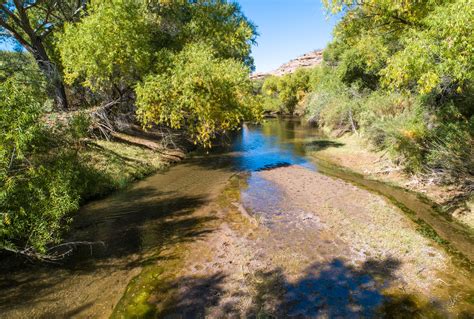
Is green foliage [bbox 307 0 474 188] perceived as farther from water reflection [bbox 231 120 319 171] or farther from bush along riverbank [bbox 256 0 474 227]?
water reflection [bbox 231 120 319 171]

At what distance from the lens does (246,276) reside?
793 cm

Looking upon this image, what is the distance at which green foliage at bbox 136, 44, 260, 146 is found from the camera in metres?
16.3

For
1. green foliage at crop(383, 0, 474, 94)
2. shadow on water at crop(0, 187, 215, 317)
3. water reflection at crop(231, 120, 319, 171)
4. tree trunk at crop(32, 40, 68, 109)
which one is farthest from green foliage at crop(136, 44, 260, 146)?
green foliage at crop(383, 0, 474, 94)

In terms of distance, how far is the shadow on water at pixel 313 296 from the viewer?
6.57 metres

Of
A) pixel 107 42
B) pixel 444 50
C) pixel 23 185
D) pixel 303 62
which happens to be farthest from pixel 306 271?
pixel 303 62

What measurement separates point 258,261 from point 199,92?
10813mm

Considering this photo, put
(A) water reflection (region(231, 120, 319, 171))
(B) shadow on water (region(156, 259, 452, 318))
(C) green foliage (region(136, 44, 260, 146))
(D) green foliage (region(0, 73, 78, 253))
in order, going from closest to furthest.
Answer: (B) shadow on water (region(156, 259, 452, 318)) < (D) green foliage (region(0, 73, 78, 253)) < (C) green foliage (region(136, 44, 260, 146)) < (A) water reflection (region(231, 120, 319, 171))

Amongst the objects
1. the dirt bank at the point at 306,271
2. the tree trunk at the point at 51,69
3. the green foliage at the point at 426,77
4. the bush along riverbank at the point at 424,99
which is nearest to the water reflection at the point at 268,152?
the bush along riverbank at the point at 424,99

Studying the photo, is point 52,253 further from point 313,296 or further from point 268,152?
point 268,152

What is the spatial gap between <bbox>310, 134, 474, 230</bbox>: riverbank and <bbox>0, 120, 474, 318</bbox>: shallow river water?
683 mm

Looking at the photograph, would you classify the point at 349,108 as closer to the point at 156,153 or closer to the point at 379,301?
the point at 156,153

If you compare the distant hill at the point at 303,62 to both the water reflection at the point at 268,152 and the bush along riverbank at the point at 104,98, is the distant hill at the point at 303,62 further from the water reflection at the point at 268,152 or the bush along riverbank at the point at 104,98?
the bush along riverbank at the point at 104,98

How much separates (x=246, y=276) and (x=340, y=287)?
244 centimetres

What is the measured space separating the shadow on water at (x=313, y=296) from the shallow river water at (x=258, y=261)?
27mm
